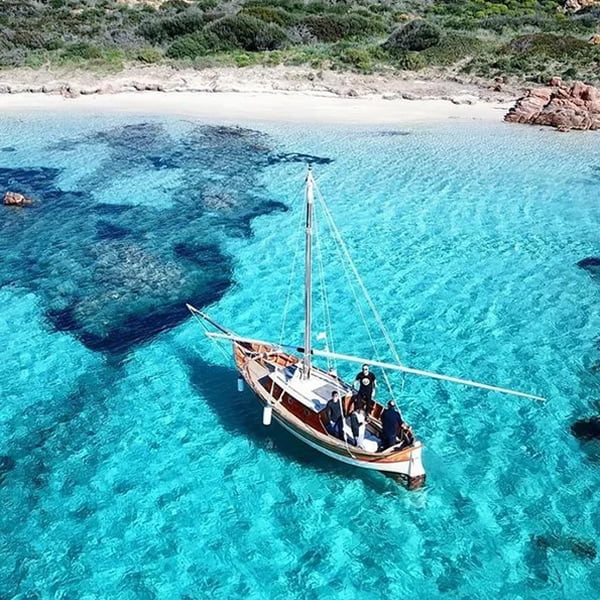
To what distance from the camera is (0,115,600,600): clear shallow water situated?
1430 centimetres

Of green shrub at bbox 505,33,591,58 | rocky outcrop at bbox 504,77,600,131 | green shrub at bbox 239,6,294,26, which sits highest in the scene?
green shrub at bbox 239,6,294,26

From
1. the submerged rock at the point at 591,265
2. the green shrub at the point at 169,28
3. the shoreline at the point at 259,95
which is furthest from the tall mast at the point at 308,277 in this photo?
the green shrub at the point at 169,28

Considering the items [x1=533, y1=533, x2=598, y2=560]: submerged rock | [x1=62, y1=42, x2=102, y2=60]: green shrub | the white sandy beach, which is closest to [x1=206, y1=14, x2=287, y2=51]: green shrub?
[x1=62, y1=42, x2=102, y2=60]: green shrub

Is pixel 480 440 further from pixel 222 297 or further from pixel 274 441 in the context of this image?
pixel 222 297

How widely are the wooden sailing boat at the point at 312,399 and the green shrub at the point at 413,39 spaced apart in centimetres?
4820

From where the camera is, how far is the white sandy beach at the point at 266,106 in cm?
4784

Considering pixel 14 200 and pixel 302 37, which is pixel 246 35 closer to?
pixel 302 37

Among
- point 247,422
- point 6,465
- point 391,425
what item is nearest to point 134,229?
point 247,422

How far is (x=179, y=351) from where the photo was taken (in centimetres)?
2203

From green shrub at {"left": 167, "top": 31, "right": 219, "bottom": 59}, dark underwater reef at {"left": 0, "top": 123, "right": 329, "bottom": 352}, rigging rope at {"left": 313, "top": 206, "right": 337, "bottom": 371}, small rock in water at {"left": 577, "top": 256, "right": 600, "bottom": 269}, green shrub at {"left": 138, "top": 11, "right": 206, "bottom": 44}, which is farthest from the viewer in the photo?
green shrub at {"left": 138, "top": 11, "right": 206, "bottom": 44}

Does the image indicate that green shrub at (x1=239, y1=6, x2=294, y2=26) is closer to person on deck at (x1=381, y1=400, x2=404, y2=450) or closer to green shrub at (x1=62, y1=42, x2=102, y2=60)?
green shrub at (x1=62, y1=42, x2=102, y2=60)

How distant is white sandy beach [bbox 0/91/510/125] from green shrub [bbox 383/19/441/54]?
1171 centimetres

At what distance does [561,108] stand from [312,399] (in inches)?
1445

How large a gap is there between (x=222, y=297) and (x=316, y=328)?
13.9ft
